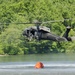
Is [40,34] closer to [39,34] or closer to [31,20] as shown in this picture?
[39,34]

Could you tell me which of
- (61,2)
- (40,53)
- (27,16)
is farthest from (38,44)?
(61,2)

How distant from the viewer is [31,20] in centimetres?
8825

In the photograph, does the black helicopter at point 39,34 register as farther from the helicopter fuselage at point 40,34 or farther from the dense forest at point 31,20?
the dense forest at point 31,20

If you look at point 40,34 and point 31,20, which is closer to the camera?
point 40,34

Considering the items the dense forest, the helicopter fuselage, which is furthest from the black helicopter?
the dense forest

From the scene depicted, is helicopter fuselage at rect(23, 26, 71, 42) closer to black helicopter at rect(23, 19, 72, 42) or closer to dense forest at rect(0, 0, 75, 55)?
black helicopter at rect(23, 19, 72, 42)

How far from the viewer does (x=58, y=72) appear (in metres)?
39.9

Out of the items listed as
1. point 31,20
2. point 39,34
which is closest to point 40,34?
point 39,34

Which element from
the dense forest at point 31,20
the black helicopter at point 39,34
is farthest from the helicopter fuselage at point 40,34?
the dense forest at point 31,20

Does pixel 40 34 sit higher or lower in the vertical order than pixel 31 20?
higher

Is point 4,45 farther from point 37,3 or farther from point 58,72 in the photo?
point 58,72

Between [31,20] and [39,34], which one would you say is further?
[31,20]

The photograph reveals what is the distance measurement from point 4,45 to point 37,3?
16329 millimetres

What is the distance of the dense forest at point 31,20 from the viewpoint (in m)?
82.2
